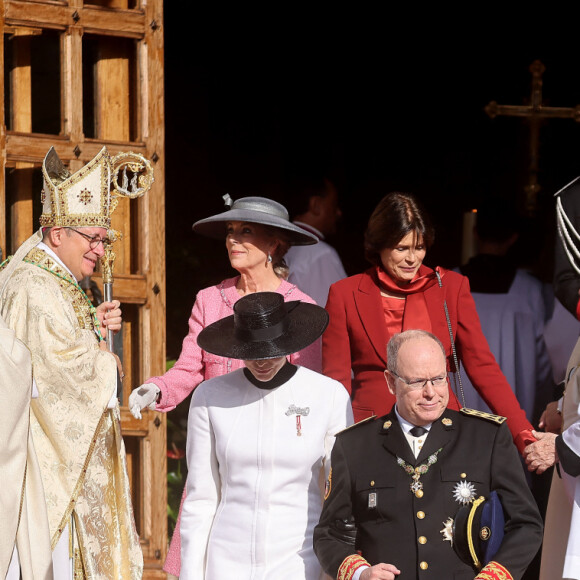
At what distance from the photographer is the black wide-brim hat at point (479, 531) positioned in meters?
4.02

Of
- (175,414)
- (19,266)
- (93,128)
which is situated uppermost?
(93,128)

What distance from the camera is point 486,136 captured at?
9305mm

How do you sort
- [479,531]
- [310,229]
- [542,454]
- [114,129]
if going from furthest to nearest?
[310,229] < [114,129] < [542,454] < [479,531]

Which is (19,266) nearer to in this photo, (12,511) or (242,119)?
(12,511)

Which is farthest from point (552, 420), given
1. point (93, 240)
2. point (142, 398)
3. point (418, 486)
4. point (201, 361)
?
point (93, 240)

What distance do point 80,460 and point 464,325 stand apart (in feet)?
5.27

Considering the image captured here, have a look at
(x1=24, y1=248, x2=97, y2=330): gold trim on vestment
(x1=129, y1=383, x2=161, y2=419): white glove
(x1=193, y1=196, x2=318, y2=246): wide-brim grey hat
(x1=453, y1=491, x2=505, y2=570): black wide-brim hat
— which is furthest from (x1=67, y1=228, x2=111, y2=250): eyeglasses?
(x1=453, y1=491, x2=505, y2=570): black wide-brim hat

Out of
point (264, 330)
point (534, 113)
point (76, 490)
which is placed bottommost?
point (76, 490)

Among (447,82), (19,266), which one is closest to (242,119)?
(447,82)

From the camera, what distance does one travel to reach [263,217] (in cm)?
561

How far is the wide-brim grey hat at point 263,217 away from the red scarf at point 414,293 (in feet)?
1.29

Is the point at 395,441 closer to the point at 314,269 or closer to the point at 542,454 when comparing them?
the point at 542,454

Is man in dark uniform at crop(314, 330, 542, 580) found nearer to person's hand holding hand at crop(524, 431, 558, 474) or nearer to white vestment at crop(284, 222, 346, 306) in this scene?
person's hand holding hand at crop(524, 431, 558, 474)

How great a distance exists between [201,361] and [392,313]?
2.61ft
